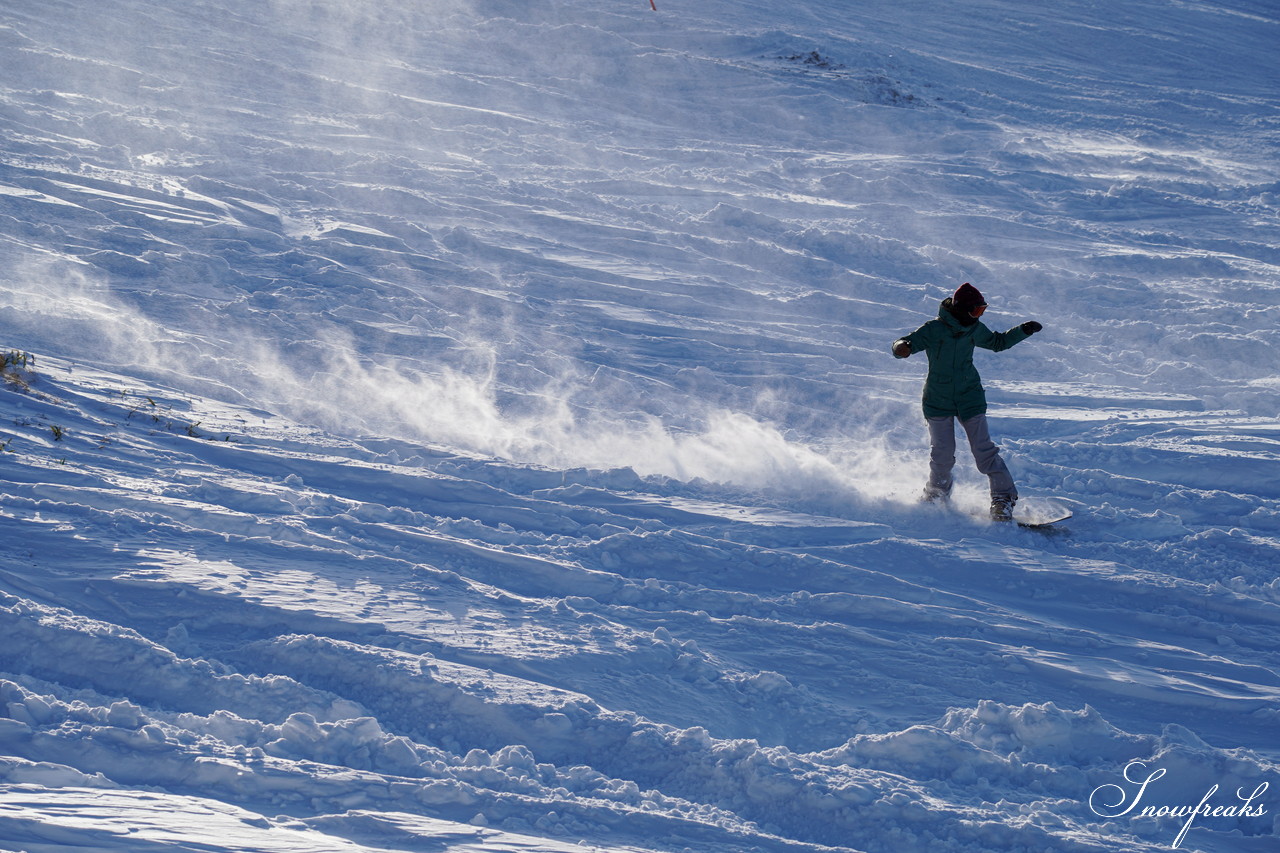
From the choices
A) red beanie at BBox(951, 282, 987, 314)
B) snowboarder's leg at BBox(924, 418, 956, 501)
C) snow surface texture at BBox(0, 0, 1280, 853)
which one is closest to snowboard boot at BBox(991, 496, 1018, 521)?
snow surface texture at BBox(0, 0, 1280, 853)

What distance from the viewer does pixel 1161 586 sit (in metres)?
5.47

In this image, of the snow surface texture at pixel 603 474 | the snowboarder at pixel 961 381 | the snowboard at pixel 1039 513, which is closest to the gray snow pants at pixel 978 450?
the snowboarder at pixel 961 381

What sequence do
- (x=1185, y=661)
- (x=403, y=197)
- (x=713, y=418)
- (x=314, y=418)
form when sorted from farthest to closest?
(x=403, y=197)
(x=713, y=418)
(x=314, y=418)
(x=1185, y=661)

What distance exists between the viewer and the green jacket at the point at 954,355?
599 cm

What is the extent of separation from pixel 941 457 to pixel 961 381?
19.6 inches

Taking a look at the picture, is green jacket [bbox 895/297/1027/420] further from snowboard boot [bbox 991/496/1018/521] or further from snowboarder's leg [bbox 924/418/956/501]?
snowboard boot [bbox 991/496/1018/521]

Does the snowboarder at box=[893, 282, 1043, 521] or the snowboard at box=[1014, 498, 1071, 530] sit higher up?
the snowboarder at box=[893, 282, 1043, 521]

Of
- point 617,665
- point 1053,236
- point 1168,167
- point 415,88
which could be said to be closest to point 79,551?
point 617,665

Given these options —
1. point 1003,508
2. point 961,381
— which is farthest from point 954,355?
point 1003,508

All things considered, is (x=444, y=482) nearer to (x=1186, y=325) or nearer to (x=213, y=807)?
(x=213, y=807)

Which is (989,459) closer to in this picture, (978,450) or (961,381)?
(978,450)

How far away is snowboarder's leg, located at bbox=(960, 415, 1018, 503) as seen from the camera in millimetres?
6098

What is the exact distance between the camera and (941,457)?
245 inches

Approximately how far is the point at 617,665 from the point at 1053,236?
10134 millimetres
